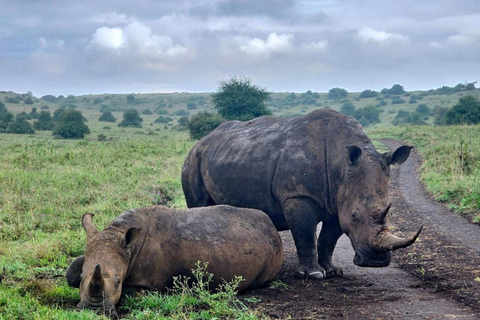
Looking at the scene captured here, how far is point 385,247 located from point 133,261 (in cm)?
284

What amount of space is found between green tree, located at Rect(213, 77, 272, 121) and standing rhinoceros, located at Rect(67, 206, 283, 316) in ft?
106

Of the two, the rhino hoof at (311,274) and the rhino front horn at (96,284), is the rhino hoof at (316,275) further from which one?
the rhino front horn at (96,284)

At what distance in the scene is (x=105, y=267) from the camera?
6.14 metres

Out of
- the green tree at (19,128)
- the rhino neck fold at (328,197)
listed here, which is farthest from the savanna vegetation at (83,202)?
the green tree at (19,128)

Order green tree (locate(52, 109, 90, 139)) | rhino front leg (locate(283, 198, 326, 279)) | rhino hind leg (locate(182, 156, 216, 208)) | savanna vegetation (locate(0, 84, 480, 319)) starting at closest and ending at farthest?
savanna vegetation (locate(0, 84, 480, 319)) < rhino front leg (locate(283, 198, 326, 279)) < rhino hind leg (locate(182, 156, 216, 208)) < green tree (locate(52, 109, 90, 139))

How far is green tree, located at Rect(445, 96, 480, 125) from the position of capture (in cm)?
4094

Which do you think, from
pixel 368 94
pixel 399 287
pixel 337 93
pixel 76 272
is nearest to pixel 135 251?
pixel 76 272

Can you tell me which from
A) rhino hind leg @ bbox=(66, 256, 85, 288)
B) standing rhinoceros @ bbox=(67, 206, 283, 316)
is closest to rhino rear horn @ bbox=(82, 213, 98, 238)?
standing rhinoceros @ bbox=(67, 206, 283, 316)

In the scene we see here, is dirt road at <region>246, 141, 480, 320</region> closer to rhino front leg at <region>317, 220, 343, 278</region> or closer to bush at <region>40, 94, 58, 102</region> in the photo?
rhino front leg at <region>317, 220, 343, 278</region>

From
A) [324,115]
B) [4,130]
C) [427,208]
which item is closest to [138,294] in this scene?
[324,115]

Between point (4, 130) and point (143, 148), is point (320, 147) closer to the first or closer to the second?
point (143, 148)

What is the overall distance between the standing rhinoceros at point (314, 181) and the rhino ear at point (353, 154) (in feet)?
0.04

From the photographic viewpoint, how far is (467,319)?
589 centimetres

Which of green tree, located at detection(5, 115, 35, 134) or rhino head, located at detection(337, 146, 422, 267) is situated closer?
rhino head, located at detection(337, 146, 422, 267)
